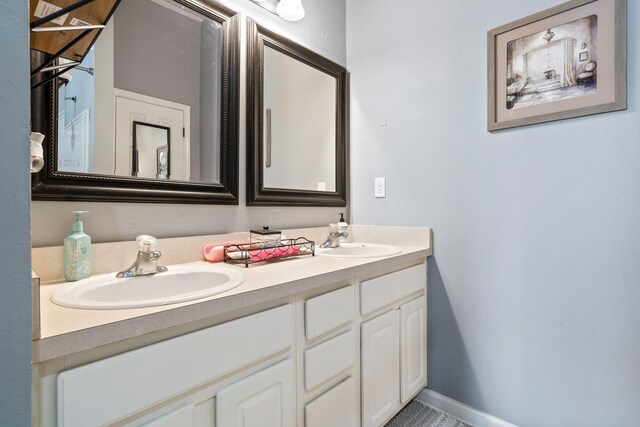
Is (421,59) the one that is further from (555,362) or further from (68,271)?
(68,271)

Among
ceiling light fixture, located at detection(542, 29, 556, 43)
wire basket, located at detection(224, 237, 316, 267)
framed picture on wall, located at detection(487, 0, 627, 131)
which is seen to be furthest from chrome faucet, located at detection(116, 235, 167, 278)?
ceiling light fixture, located at detection(542, 29, 556, 43)

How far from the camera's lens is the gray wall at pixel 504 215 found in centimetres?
115

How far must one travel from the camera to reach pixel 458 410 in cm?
151

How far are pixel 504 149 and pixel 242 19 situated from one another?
1.29m

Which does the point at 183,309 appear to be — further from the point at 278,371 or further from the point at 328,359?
the point at 328,359

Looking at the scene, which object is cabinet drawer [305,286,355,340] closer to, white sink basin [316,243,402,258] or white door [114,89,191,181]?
white sink basin [316,243,402,258]

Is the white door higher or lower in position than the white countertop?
higher

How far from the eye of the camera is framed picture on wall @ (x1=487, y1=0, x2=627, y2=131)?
44.8 inches

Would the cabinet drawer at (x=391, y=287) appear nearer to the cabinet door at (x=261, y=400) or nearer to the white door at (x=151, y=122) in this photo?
the cabinet door at (x=261, y=400)

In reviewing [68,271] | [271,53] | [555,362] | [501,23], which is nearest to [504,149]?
[501,23]

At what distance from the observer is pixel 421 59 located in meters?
1.64

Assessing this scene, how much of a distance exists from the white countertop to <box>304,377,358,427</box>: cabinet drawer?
0.36 meters

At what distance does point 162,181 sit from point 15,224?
75 centimetres

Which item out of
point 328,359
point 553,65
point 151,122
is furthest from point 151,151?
point 553,65
